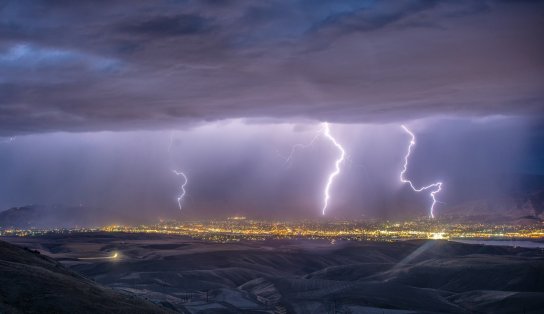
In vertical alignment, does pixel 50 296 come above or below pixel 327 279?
below

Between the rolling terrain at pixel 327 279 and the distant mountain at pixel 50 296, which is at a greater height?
the rolling terrain at pixel 327 279

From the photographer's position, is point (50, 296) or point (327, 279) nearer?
point (50, 296)

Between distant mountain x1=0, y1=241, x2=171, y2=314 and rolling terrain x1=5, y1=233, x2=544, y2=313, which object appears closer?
distant mountain x1=0, y1=241, x2=171, y2=314

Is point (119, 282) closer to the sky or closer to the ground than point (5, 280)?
closer to the sky

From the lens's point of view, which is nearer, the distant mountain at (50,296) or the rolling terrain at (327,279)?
the distant mountain at (50,296)

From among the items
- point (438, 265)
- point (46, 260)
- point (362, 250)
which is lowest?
point (46, 260)

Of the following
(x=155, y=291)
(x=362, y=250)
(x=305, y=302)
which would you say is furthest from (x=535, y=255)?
(x=155, y=291)

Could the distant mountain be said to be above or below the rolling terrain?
below

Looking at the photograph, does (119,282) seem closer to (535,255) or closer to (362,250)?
(362,250)
